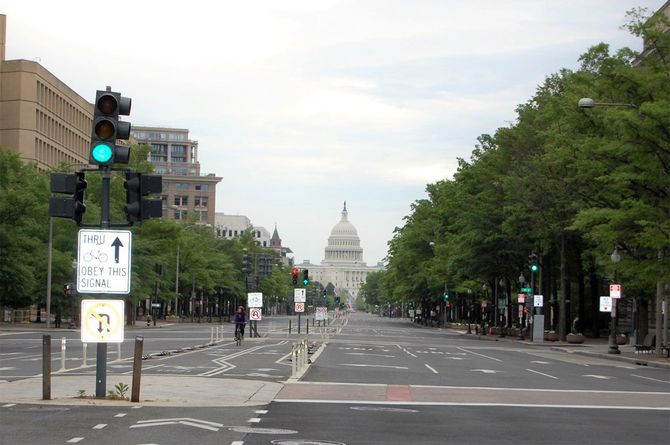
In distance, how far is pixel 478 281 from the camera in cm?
9606

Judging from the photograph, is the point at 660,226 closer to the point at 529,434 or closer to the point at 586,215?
the point at 586,215

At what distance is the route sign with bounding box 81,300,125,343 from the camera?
1761 cm

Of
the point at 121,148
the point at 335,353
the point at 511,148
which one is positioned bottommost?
the point at 335,353

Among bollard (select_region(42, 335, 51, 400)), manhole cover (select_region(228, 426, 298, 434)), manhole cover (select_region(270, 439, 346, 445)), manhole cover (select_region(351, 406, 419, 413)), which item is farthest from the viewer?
manhole cover (select_region(351, 406, 419, 413))

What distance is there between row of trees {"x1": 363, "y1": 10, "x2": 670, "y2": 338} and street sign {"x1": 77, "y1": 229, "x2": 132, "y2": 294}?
26861 millimetres

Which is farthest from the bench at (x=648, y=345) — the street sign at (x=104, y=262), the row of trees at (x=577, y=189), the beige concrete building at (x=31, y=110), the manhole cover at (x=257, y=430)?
the beige concrete building at (x=31, y=110)

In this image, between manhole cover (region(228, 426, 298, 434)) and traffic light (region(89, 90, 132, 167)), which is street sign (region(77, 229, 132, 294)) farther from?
manhole cover (region(228, 426, 298, 434))

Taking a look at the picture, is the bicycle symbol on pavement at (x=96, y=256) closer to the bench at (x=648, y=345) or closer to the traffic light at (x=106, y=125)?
the traffic light at (x=106, y=125)

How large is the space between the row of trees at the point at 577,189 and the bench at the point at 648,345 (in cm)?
255

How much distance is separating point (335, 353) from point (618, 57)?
709 inches

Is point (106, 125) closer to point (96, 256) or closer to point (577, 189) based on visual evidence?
point (96, 256)

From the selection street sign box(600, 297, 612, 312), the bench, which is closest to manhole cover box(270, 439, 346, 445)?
the bench

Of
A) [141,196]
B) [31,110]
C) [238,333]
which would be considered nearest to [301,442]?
[141,196]

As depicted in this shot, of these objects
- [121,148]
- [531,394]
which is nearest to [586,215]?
[531,394]
